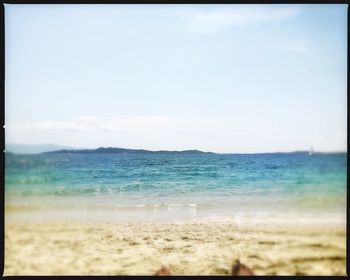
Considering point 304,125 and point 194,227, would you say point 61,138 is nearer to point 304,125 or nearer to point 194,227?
point 194,227

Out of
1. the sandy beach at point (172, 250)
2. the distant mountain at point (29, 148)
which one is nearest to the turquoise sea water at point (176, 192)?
the distant mountain at point (29, 148)

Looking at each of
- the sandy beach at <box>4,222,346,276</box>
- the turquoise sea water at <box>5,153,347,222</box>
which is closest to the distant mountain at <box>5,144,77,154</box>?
the turquoise sea water at <box>5,153,347,222</box>

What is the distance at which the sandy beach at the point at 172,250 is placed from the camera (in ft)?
10.1

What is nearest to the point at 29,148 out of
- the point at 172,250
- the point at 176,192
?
the point at 172,250

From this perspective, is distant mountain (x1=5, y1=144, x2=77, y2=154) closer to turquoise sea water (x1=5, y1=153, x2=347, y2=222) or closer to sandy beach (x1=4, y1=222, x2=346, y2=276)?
turquoise sea water (x1=5, y1=153, x2=347, y2=222)

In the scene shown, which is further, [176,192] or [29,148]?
[176,192]

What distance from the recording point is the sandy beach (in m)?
3.08

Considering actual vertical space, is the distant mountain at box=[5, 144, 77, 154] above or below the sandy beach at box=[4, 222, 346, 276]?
above

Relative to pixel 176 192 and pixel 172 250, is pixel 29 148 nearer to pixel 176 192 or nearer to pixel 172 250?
pixel 172 250

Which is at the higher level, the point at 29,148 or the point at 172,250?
the point at 29,148

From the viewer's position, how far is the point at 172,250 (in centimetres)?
390

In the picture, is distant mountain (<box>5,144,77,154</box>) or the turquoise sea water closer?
distant mountain (<box>5,144,77,154</box>)

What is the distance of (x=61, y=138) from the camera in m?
6.04

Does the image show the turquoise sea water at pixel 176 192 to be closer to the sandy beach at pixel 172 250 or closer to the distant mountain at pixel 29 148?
the distant mountain at pixel 29 148
